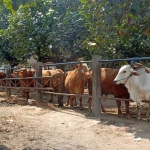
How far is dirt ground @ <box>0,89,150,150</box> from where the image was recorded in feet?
17.9

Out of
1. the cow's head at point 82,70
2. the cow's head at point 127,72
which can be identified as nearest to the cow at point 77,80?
the cow's head at point 82,70

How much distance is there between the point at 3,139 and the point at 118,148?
228cm

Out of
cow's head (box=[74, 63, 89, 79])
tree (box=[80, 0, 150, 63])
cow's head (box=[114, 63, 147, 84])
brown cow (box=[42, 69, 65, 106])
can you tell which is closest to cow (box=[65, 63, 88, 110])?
cow's head (box=[74, 63, 89, 79])

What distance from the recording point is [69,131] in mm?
6602

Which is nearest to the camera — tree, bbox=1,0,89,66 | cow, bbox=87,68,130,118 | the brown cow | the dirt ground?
the dirt ground

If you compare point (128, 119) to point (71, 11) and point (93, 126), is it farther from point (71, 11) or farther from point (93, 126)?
point (71, 11)

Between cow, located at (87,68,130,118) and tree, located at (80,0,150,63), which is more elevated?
tree, located at (80,0,150,63)

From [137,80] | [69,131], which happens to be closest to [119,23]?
[137,80]

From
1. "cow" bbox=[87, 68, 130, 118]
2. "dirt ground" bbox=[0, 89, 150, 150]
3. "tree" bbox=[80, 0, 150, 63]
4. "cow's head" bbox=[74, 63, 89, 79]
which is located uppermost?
"tree" bbox=[80, 0, 150, 63]

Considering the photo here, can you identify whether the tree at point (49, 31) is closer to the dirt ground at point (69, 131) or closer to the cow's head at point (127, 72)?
the dirt ground at point (69, 131)

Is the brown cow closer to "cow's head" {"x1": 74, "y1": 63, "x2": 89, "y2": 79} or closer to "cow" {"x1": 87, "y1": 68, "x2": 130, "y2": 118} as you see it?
"cow's head" {"x1": 74, "y1": 63, "x2": 89, "y2": 79}

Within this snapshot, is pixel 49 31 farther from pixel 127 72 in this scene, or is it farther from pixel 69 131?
pixel 69 131

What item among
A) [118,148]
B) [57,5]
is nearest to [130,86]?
[118,148]

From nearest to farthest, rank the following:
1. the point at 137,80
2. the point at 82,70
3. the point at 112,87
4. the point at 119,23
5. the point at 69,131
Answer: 1. the point at 119,23
2. the point at 69,131
3. the point at 137,80
4. the point at 112,87
5. the point at 82,70
